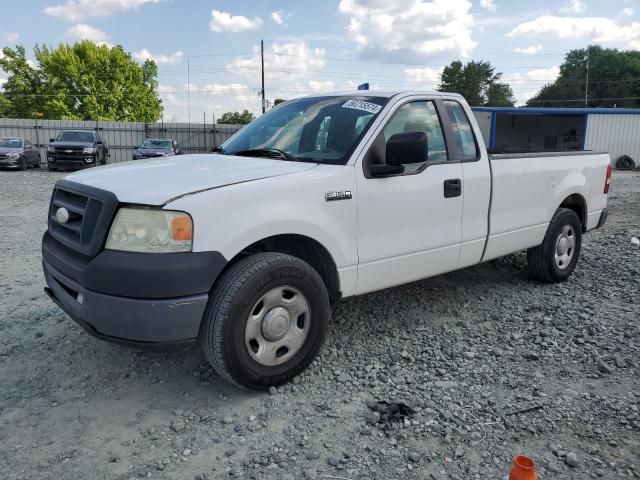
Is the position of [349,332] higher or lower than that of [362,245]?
lower

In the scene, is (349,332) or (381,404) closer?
(381,404)

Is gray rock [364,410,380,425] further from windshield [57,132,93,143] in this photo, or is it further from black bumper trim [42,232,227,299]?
windshield [57,132,93,143]

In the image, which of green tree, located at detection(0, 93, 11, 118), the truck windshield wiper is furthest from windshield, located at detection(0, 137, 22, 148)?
green tree, located at detection(0, 93, 11, 118)

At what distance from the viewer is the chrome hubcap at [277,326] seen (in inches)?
124

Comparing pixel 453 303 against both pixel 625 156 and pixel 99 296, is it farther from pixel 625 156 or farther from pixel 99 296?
pixel 625 156

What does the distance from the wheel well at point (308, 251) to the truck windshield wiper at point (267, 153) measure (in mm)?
652

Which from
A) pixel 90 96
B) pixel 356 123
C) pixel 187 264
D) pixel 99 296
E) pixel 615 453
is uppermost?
pixel 90 96

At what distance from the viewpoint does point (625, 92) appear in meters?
80.8

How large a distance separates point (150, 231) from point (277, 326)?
0.95 meters

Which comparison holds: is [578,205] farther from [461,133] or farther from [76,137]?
[76,137]

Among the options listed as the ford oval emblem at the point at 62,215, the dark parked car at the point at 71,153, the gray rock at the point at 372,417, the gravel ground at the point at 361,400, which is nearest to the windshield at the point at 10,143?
the dark parked car at the point at 71,153

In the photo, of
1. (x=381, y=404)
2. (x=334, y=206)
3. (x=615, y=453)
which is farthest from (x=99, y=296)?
(x=615, y=453)

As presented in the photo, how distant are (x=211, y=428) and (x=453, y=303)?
2831 mm

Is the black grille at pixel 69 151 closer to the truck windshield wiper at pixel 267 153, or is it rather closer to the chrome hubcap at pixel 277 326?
the truck windshield wiper at pixel 267 153
